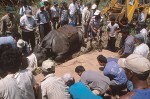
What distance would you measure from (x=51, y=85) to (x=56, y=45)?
206 inches

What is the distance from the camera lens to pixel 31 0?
58.6 ft

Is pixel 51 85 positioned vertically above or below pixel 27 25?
below

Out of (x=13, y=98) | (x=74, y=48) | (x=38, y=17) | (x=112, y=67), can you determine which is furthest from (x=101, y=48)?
(x=13, y=98)

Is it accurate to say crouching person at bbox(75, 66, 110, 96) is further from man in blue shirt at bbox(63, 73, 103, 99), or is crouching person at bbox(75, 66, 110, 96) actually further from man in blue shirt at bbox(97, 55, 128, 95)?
man in blue shirt at bbox(63, 73, 103, 99)

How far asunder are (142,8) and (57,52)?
15.4 ft

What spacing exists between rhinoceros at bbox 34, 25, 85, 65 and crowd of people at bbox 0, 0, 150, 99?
52 cm

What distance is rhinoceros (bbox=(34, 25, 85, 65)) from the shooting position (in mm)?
10016

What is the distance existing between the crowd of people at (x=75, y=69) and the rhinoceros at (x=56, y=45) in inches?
20.4

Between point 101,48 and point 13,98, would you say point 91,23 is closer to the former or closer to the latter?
point 101,48

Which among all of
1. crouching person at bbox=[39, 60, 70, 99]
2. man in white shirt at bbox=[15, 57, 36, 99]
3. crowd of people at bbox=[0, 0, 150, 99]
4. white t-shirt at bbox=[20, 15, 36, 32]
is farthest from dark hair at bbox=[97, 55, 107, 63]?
white t-shirt at bbox=[20, 15, 36, 32]

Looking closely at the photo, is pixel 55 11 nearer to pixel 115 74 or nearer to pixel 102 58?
pixel 102 58

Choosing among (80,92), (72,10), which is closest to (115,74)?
(80,92)

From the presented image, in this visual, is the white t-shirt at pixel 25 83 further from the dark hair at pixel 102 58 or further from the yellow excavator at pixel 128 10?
the yellow excavator at pixel 128 10

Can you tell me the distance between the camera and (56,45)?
10.2 m
